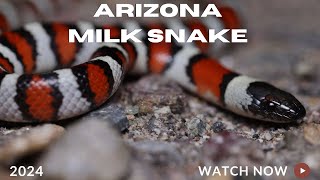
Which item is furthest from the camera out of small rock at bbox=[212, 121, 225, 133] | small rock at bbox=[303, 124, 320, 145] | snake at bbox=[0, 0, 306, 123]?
small rock at bbox=[212, 121, 225, 133]

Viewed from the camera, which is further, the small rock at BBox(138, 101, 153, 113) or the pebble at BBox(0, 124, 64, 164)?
the small rock at BBox(138, 101, 153, 113)

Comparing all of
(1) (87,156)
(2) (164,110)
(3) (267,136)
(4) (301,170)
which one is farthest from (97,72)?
(4) (301,170)

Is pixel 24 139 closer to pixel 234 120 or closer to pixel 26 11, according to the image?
pixel 234 120

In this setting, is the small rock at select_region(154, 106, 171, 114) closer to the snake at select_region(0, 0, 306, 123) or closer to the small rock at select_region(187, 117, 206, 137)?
the small rock at select_region(187, 117, 206, 137)

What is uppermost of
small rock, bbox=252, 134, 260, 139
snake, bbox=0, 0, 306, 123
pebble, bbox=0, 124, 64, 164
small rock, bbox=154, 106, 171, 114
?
snake, bbox=0, 0, 306, 123

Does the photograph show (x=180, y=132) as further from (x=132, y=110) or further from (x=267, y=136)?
(x=267, y=136)

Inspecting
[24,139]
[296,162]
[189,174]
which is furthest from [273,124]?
[24,139]

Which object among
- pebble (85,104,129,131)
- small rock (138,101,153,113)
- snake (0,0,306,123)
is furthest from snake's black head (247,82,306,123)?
pebble (85,104,129,131)
